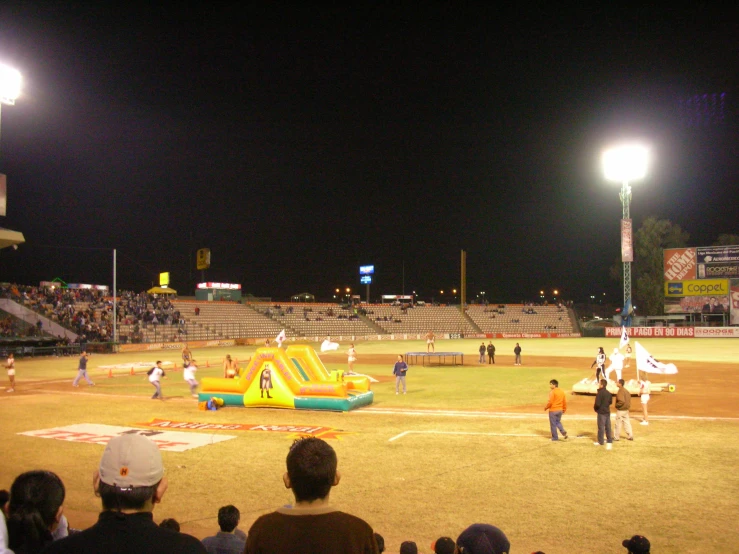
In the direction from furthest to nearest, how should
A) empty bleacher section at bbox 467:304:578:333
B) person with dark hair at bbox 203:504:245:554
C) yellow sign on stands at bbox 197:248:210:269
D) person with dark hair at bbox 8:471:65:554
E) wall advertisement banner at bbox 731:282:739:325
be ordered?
empty bleacher section at bbox 467:304:578:333 < yellow sign on stands at bbox 197:248:210:269 < wall advertisement banner at bbox 731:282:739:325 < person with dark hair at bbox 203:504:245:554 < person with dark hair at bbox 8:471:65:554

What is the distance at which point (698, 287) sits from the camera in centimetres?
7062

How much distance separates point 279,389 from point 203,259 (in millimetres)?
64819

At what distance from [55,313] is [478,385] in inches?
1549

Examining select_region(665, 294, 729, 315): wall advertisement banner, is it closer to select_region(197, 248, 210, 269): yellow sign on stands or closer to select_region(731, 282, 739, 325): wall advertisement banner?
select_region(731, 282, 739, 325): wall advertisement banner

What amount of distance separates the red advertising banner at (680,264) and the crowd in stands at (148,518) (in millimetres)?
77128

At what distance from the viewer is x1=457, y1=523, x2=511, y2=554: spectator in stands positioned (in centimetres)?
397

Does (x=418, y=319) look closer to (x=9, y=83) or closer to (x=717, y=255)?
(x=717, y=255)

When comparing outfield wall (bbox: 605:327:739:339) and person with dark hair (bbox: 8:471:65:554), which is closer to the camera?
person with dark hair (bbox: 8:471:65:554)

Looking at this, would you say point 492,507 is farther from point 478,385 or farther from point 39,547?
point 478,385

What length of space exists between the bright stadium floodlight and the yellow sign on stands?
62926 millimetres

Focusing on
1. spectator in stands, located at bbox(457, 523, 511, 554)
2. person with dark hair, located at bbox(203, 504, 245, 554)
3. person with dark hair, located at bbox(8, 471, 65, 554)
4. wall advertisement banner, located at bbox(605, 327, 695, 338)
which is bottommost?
wall advertisement banner, located at bbox(605, 327, 695, 338)

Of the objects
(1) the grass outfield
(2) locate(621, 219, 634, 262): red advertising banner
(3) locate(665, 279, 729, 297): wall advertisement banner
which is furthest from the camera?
(3) locate(665, 279, 729, 297): wall advertisement banner

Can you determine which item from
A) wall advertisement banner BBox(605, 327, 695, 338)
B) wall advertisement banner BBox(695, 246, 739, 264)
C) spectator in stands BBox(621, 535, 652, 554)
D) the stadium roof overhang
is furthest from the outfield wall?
spectator in stands BBox(621, 535, 652, 554)

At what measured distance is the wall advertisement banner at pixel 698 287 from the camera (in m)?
68.9
